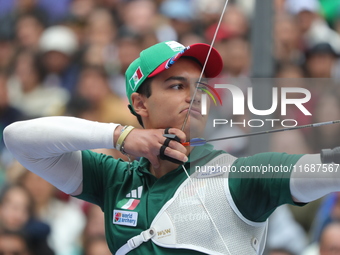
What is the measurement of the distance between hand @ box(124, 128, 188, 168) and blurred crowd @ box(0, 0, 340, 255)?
1.37m

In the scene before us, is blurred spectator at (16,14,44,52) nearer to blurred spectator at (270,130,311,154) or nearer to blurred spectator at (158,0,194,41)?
blurred spectator at (158,0,194,41)

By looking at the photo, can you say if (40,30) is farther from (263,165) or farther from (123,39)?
(263,165)

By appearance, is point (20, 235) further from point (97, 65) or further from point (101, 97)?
point (97, 65)

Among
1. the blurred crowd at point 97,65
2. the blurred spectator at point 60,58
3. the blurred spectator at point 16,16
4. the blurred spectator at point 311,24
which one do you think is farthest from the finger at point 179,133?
the blurred spectator at point 16,16

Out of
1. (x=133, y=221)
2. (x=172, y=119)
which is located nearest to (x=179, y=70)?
(x=172, y=119)

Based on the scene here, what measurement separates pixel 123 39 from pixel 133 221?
9.58 feet

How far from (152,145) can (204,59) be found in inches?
14.0

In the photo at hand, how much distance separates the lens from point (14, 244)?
13.7ft

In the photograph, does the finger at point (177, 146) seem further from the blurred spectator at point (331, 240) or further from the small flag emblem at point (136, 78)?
the blurred spectator at point (331, 240)

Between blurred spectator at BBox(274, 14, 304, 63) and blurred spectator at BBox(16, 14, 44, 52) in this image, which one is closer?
blurred spectator at BBox(274, 14, 304, 63)

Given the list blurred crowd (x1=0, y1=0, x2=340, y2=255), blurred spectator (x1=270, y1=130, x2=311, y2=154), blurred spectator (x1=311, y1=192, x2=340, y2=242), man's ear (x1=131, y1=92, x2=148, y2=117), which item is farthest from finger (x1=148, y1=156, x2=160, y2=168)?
blurred spectator (x1=311, y1=192, x2=340, y2=242)

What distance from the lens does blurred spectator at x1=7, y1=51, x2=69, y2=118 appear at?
4.82m

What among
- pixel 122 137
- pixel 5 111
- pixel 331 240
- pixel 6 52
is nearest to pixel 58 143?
pixel 122 137

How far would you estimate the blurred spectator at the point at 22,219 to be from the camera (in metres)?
4.22
